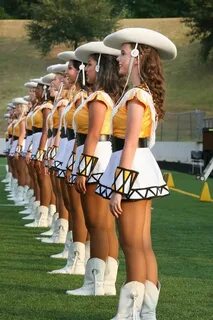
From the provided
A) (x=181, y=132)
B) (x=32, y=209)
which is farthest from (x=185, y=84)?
(x=32, y=209)

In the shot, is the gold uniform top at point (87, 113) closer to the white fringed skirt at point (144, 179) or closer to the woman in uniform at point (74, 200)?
the woman in uniform at point (74, 200)

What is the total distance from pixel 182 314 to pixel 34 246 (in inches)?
203

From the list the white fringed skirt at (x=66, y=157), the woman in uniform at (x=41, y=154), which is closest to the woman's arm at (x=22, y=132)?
the woman in uniform at (x=41, y=154)

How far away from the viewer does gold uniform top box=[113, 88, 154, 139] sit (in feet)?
23.1

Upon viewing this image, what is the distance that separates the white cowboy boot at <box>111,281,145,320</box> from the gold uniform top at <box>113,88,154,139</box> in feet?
3.16

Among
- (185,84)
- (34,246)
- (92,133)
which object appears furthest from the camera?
(185,84)

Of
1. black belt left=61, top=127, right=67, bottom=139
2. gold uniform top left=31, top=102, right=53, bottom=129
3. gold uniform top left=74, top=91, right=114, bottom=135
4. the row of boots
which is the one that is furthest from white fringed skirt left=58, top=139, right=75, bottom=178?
gold uniform top left=31, top=102, right=53, bottom=129

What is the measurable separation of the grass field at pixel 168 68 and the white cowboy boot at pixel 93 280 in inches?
2270

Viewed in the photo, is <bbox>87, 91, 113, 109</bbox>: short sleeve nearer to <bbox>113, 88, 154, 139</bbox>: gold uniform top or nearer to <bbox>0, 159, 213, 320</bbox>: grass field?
<bbox>113, 88, 154, 139</bbox>: gold uniform top

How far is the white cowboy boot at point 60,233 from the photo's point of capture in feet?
41.9

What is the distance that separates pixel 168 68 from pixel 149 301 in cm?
7387

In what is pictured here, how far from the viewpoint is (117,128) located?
24.1 feet

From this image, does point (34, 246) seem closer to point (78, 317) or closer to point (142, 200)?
point (78, 317)

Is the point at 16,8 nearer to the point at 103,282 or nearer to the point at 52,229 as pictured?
the point at 52,229
